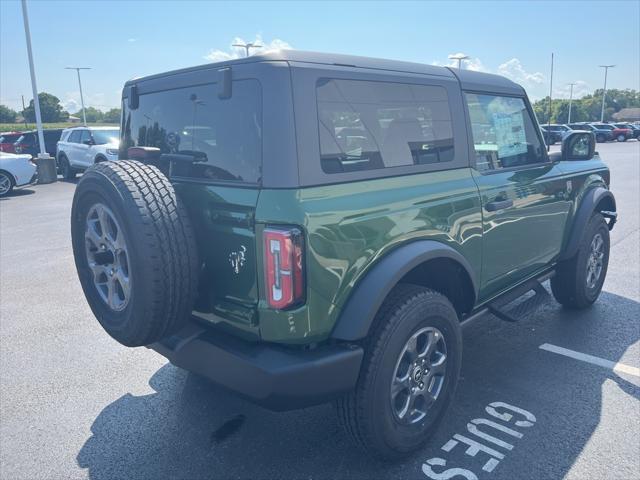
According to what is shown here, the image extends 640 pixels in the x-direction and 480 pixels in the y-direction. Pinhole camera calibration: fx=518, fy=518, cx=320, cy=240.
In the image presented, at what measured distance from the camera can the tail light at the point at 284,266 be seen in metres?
2.22

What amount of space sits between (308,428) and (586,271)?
304 centimetres

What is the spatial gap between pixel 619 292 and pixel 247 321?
4500 millimetres

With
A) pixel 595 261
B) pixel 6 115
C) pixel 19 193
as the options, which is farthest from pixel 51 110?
pixel 595 261

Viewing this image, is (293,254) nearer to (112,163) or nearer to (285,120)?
(285,120)

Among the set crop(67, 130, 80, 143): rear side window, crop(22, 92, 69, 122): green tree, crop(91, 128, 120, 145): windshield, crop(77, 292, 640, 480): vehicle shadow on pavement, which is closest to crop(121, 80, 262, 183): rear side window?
crop(77, 292, 640, 480): vehicle shadow on pavement

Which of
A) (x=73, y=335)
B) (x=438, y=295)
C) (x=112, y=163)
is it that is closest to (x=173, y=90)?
(x=112, y=163)

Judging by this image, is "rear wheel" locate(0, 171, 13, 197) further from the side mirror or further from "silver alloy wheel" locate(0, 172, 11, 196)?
the side mirror

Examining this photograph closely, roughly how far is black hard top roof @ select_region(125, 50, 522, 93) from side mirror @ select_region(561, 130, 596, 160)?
24.7 inches

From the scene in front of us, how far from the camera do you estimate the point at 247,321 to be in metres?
2.44

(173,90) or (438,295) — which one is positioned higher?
(173,90)

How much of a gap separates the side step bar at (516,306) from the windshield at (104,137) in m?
14.8

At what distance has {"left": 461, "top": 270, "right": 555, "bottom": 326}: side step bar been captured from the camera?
356cm

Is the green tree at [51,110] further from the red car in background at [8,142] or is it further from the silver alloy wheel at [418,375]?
the silver alloy wheel at [418,375]

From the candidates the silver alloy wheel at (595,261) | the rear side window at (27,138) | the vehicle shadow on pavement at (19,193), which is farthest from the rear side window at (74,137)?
the silver alloy wheel at (595,261)
